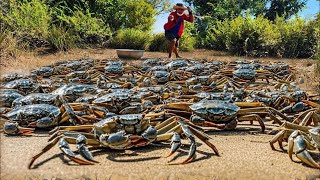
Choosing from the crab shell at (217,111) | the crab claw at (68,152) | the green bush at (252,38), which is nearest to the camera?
the crab claw at (68,152)

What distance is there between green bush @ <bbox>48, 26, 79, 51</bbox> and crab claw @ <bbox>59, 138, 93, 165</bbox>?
1170cm

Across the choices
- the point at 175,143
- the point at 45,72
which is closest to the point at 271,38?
the point at 45,72

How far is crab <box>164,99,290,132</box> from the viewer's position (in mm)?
4566

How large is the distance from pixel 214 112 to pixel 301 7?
22935 mm

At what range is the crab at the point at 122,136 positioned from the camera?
3.62 m

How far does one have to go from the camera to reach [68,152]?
363 centimetres

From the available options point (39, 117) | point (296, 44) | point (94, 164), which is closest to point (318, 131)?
point (94, 164)

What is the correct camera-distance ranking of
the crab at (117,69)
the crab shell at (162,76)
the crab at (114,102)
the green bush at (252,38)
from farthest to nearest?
the green bush at (252,38) < the crab at (117,69) < the crab shell at (162,76) < the crab at (114,102)

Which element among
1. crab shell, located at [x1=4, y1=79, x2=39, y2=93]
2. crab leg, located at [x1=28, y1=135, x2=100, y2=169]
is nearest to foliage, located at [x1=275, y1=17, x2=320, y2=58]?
crab shell, located at [x1=4, y1=79, x2=39, y2=93]

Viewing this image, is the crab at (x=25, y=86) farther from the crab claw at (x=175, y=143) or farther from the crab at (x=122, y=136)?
the crab claw at (x=175, y=143)

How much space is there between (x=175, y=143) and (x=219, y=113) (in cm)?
100

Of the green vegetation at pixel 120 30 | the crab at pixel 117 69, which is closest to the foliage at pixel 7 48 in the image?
the green vegetation at pixel 120 30

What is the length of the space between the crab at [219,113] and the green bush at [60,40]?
1085cm

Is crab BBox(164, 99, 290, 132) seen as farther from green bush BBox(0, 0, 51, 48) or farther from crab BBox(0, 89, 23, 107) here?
green bush BBox(0, 0, 51, 48)
